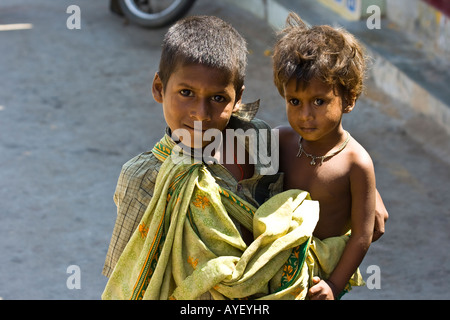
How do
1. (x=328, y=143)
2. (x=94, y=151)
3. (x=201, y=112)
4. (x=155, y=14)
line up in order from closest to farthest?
(x=201, y=112)
(x=328, y=143)
(x=94, y=151)
(x=155, y=14)

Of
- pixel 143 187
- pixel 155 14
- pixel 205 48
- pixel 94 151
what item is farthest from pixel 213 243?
pixel 155 14

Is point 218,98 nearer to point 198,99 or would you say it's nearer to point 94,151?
point 198,99

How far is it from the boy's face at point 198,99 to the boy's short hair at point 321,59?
170mm

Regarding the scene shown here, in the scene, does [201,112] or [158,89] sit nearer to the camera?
[201,112]

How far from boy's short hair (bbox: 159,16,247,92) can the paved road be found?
1.94 metres

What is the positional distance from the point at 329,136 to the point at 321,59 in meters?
0.25

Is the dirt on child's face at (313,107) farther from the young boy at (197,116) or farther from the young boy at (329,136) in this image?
the young boy at (197,116)

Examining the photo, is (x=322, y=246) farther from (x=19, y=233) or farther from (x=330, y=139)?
(x=19, y=233)

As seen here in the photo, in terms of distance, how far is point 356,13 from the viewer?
5887 millimetres

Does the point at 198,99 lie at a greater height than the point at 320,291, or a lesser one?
greater

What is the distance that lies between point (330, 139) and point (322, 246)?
303 mm

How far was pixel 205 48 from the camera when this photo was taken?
1853 mm
